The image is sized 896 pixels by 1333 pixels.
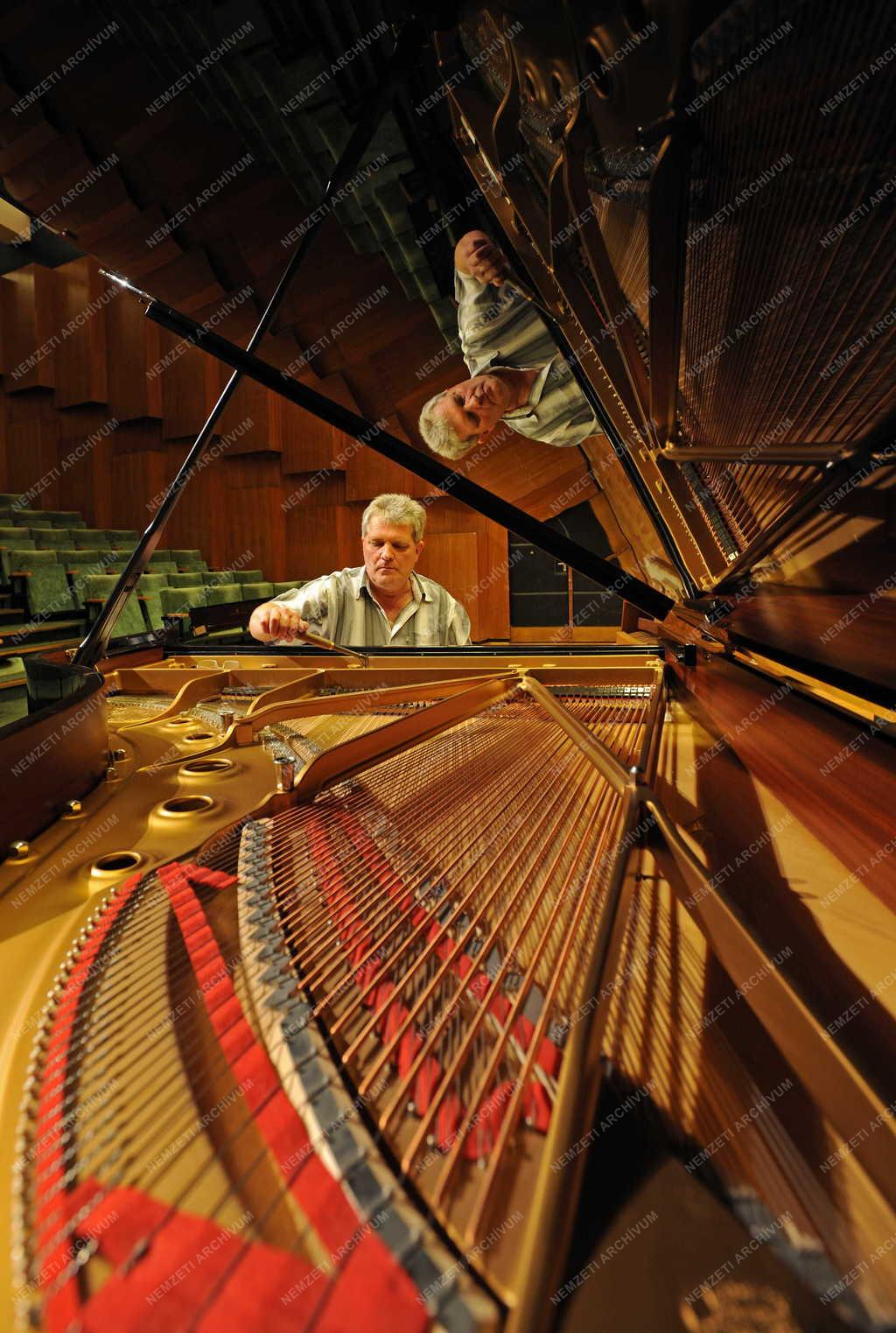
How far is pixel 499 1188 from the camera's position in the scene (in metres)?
0.53

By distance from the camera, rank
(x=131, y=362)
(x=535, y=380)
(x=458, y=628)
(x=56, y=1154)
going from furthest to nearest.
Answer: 1. (x=131, y=362)
2. (x=535, y=380)
3. (x=458, y=628)
4. (x=56, y=1154)

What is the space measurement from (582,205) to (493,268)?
321 cm

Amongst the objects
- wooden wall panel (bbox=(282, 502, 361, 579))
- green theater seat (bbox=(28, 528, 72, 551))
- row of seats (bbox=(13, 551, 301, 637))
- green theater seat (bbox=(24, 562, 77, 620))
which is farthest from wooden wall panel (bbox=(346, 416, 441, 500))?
green theater seat (bbox=(28, 528, 72, 551))

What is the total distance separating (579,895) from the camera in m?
0.93

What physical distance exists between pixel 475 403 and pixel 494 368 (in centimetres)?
33

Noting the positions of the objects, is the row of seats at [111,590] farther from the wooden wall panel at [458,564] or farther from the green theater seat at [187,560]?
the wooden wall panel at [458,564]

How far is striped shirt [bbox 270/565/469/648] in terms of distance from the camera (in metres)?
4.53

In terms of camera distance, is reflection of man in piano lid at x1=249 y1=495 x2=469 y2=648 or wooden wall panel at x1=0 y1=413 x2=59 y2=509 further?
wooden wall panel at x1=0 y1=413 x2=59 y2=509

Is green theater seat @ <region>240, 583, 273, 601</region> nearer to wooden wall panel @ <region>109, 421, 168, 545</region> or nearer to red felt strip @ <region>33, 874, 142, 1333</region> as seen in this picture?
wooden wall panel @ <region>109, 421, 168, 545</region>

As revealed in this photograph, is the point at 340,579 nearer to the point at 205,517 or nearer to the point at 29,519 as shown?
the point at 205,517

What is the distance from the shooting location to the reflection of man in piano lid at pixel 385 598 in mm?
4281

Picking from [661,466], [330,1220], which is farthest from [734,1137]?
[661,466]

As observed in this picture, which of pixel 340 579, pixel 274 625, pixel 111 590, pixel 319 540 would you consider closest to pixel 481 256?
pixel 340 579

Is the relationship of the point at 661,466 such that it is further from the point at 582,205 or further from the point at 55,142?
the point at 55,142
